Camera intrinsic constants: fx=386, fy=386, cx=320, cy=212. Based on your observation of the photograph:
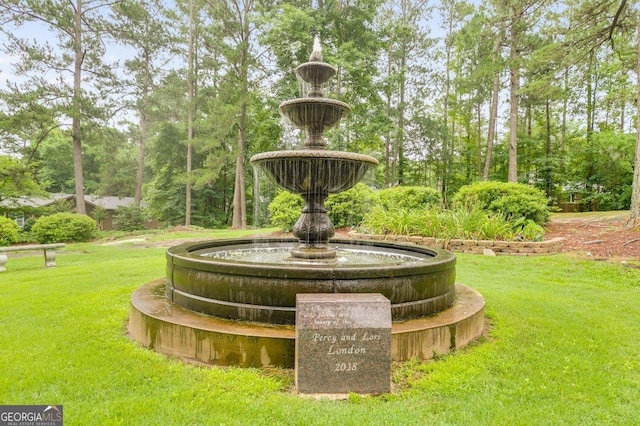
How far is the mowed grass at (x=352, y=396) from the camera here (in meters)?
2.85

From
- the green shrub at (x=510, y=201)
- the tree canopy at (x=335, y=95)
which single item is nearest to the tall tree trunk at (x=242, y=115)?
the tree canopy at (x=335, y=95)

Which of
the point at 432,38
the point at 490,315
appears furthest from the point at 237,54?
the point at 490,315

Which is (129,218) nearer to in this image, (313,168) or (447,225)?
(447,225)

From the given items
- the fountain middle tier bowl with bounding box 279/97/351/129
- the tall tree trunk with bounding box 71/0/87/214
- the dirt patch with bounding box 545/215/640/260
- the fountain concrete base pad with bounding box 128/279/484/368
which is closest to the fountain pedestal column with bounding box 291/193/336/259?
the fountain middle tier bowl with bounding box 279/97/351/129

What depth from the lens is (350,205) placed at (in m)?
15.8

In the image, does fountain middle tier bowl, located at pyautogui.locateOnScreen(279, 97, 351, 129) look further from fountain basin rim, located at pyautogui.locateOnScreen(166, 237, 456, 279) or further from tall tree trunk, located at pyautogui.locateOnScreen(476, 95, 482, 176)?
tall tree trunk, located at pyautogui.locateOnScreen(476, 95, 482, 176)

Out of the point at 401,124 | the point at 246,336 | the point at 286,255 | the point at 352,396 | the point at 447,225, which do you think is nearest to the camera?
the point at 352,396

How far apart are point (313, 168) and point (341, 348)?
8.96 ft

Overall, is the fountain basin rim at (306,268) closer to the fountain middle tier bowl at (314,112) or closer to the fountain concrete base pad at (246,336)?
the fountain concrete base pad at (246,336)

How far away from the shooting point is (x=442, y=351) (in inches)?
154

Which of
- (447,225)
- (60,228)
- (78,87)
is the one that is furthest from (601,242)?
(78,87)

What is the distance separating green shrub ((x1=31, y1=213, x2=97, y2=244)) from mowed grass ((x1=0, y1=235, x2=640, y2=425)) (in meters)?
14.1

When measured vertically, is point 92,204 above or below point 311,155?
below

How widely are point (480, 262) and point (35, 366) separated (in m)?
9.00
